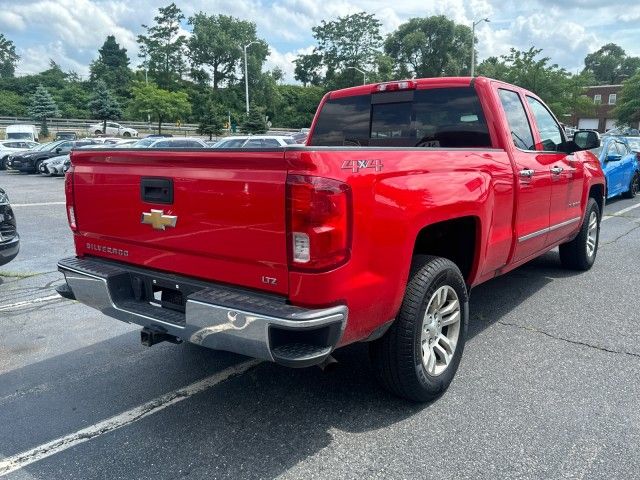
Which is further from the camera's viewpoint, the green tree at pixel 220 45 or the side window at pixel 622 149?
the green tree at pixel 220 45

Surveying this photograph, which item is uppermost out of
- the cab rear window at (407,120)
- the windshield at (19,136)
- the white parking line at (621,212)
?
the cab rear window at (407,120)

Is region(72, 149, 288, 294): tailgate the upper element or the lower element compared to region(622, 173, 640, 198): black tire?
upper

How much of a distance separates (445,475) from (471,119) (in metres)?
2.71

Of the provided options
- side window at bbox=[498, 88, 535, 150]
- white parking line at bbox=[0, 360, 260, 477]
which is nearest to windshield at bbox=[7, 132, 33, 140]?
white parking line at bbox=[0, 360, 260, 477]

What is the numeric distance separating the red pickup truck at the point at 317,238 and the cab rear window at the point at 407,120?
17mm

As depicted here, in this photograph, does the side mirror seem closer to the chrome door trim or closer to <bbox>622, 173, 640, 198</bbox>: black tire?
the chrome door trim

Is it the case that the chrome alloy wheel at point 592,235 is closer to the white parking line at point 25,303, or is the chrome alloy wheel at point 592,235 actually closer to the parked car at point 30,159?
the white parking line at point 25,303

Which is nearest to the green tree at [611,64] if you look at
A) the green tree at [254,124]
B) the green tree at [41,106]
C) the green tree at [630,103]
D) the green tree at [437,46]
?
the green tree at [437,46]

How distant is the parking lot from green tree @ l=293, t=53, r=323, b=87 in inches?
3257

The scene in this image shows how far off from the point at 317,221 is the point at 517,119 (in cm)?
279

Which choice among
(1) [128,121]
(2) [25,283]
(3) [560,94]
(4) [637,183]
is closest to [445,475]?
(2) [25,283]

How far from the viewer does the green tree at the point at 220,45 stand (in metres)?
69.0

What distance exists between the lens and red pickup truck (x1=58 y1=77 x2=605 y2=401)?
2518mm

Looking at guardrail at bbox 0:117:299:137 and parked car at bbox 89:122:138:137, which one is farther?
guardrail at bbox 0:117:299:137
